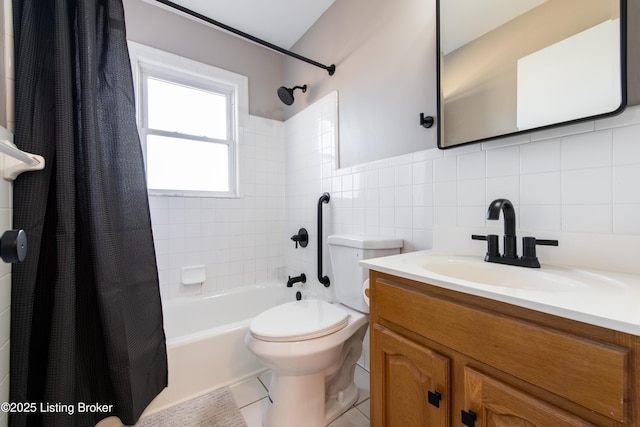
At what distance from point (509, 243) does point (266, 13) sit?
217cm

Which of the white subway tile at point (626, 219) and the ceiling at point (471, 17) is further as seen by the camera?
the ceiling at point (471, 17)

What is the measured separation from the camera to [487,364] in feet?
2.01

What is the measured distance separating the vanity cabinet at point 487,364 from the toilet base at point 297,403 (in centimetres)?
37

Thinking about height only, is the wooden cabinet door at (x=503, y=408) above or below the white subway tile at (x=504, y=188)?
below

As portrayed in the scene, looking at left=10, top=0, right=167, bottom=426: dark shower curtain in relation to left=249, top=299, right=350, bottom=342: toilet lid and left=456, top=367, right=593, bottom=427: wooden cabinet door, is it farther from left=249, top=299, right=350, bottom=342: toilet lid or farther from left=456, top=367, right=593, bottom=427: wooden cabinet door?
left=456, top=367, right=593, bottom=427: wooden cabinet door

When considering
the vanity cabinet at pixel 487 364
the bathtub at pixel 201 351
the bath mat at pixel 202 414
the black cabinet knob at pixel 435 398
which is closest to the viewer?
the vanity cabinet at pixel 487 364

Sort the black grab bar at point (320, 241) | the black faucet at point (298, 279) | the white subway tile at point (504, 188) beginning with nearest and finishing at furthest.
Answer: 1. the white subway tile at point (504, 188)
2. the black grab bar at point (320, 241)
3. the black faucet at point (298, 279)

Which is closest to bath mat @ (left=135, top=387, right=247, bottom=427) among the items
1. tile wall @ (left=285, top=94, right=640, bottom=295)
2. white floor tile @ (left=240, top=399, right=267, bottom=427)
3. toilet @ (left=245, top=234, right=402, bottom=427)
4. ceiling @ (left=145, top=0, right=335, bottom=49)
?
white floor tile @ (left=240, top=399, right=267, bottom=427)

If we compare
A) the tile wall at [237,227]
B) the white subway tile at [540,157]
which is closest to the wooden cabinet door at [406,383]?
the white subway tile at [540,157]

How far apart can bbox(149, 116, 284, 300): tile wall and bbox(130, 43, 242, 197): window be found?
115 millimetres

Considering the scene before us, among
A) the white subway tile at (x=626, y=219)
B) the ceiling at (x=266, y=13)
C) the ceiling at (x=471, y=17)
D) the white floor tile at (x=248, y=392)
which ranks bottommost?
the white floor tile at (x=248, y=392)

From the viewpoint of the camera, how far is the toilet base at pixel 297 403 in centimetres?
116

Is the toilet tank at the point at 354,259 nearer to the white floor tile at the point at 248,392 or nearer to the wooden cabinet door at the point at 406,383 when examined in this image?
the wooden cabinet door at the point at 406,383

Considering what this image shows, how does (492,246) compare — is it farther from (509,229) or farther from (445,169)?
(445,169)
